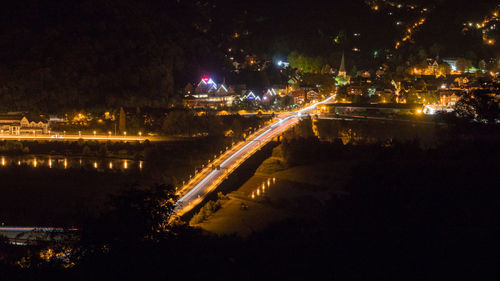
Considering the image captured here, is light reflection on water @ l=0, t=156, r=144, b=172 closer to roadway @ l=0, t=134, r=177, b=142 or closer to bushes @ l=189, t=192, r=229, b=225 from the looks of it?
roadway @ l=0, t=134, r=177, b=142

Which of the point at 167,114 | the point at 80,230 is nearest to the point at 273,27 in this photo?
the point at 167,114

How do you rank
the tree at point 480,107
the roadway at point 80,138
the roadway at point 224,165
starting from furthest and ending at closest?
the roadway at point 80,138 → the tree at point 480,107 → the roadway at point 224,165

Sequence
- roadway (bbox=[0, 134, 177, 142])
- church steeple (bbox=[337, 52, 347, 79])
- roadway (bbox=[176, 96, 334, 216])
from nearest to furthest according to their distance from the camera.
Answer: roadway (bbox=[176, 96, 334, 216]) < roadway (bbox=[0, 134, 177, 142]) < church steeple (bbox=[337, 52, 347, 79])

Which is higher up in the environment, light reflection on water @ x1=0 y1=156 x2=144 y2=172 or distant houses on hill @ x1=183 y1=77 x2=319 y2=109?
distant houses on hill @ x1=183 y1=77 x2=319 y2=109

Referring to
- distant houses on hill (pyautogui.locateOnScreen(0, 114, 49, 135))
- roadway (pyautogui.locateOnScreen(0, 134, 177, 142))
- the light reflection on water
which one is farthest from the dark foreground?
distant houses on hill (pyautogui.locateOnScreen(0, 114, 49, 135))

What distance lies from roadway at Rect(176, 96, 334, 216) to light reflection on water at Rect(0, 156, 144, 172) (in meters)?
3.18

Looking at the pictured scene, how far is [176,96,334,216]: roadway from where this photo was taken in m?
11.5

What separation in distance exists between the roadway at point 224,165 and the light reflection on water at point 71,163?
3.18 meters

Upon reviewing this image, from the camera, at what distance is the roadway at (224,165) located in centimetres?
1147

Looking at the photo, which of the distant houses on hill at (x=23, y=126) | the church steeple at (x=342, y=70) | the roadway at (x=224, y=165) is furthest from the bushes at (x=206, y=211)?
the church steeple at (x=342, y=70)

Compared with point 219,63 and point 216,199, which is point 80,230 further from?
point 219,63

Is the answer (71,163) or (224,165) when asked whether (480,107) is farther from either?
(71,163)

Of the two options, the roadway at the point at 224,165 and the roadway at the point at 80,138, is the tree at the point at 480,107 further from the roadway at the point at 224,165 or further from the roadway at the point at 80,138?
the roadway at the point at 80,138

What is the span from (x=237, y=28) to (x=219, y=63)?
27.3 feet
